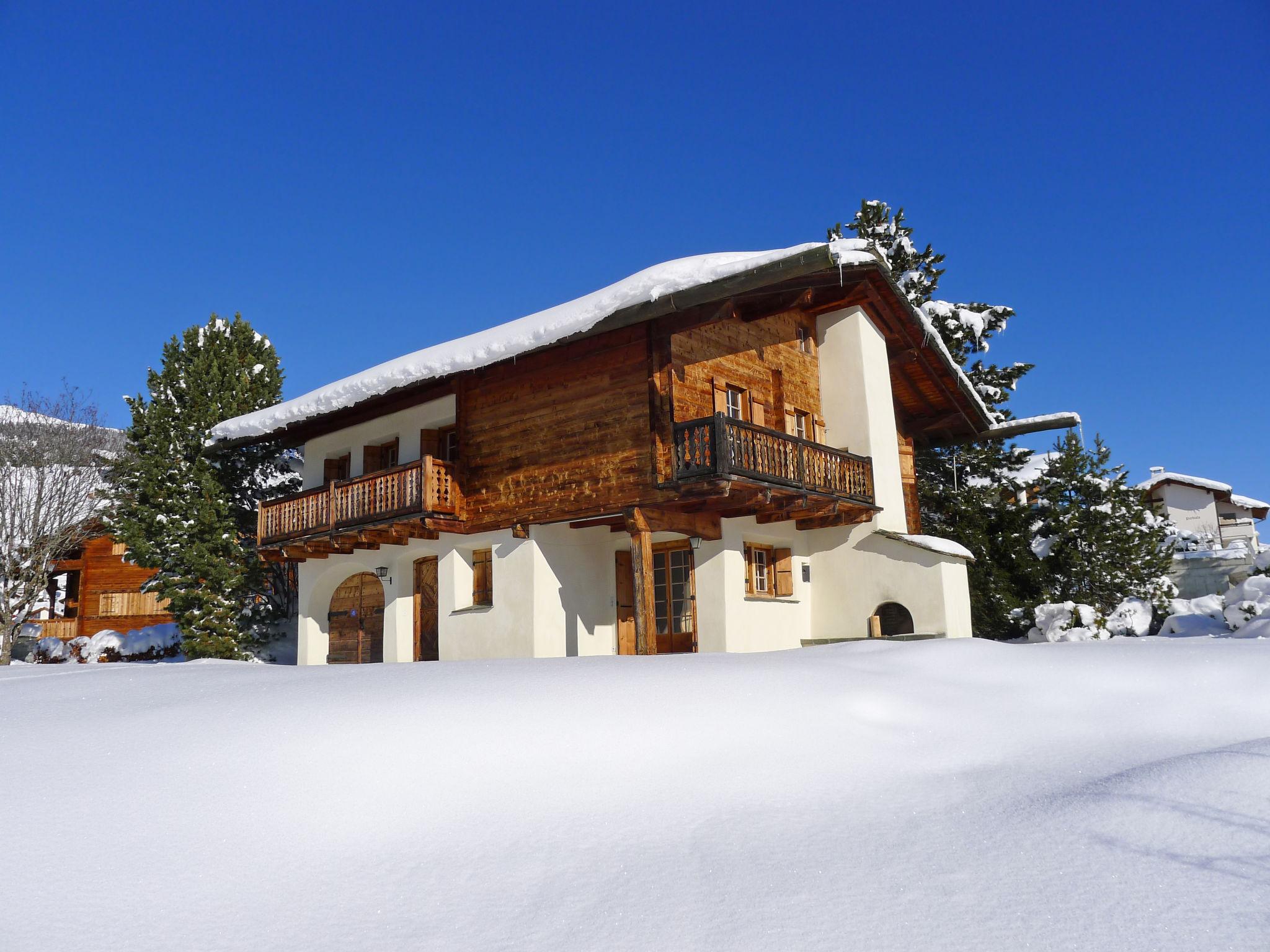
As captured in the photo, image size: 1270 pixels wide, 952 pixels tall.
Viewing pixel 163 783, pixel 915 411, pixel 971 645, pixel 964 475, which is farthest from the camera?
pixel 964 475

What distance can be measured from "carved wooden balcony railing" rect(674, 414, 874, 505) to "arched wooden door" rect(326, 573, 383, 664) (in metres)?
8.83

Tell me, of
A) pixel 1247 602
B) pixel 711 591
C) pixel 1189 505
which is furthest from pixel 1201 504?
pixel 711 591

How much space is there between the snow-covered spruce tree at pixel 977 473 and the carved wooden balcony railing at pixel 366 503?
10.3 meters

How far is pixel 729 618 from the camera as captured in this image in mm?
14609

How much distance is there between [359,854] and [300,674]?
5.17 m

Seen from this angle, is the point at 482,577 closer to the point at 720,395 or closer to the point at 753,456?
the point at 720,395

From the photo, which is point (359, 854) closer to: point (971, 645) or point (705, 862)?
point (705, 862)

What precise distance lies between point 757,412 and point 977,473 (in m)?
11.1

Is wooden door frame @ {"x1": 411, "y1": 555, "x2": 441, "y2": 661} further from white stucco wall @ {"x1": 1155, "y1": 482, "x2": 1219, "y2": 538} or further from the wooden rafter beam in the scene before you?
white stucco wall @ {"x1": 1155, "y1": 482, "x2": 1219, "y2": 538}

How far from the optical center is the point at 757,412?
51.2ft

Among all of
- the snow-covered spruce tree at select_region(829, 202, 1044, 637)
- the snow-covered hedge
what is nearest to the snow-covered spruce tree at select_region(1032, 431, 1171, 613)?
the snow-covered spruce tree at select_region(829, 202, 1044, 637)

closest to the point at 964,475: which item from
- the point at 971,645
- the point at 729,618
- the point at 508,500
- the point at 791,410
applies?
the point at 791,410

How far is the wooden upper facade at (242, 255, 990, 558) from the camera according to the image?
1359cm

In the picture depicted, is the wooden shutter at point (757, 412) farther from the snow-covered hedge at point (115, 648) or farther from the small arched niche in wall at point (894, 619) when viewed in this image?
the snow-covered hedge at point (115, 648)
